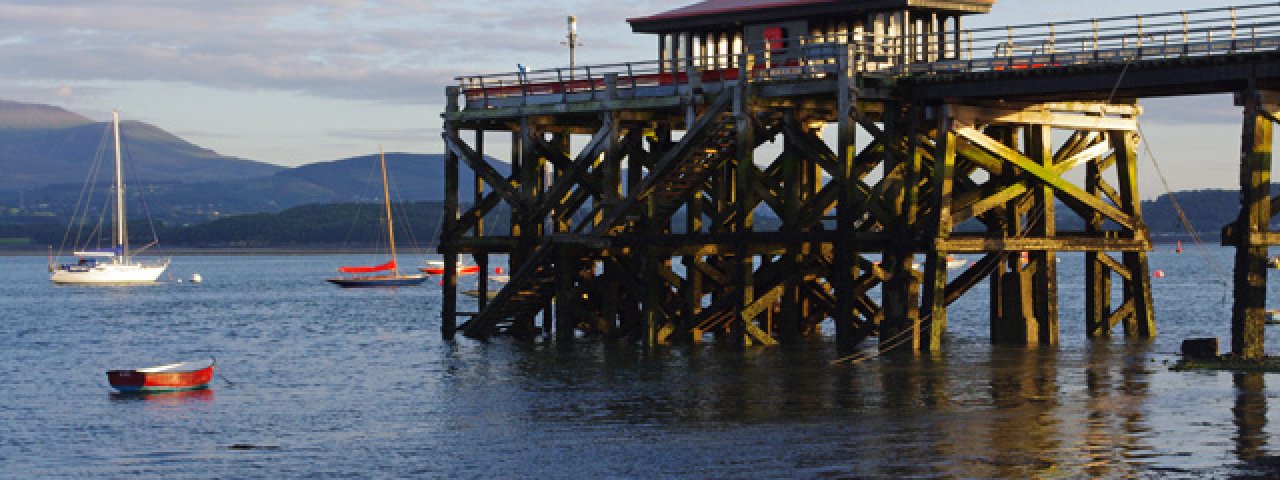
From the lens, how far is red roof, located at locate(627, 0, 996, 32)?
53.0 m

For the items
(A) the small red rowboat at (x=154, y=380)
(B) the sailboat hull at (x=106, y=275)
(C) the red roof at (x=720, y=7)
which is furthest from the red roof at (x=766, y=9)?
(B) the sailboat hull at (x=106, y=275)

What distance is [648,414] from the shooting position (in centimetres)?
3978

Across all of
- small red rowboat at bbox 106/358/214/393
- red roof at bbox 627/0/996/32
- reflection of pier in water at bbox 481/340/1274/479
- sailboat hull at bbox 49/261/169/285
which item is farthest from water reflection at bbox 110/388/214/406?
sailboat hull at bbox 49/261/169/285

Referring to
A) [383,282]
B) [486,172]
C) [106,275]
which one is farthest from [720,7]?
[106,275]

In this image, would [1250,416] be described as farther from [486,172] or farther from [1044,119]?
[486,172]

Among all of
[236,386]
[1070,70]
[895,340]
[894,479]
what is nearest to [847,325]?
[895,340]

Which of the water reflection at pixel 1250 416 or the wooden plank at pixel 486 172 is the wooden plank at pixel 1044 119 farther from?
the wooden plank at pixel 486 172

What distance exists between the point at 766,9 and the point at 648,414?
742 inches

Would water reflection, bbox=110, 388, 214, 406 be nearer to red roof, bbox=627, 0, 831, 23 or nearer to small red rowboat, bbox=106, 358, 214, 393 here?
small red rowboat, bbox=106, 358, 214, 393

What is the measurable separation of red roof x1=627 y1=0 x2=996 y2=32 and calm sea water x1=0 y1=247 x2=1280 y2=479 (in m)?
9.55

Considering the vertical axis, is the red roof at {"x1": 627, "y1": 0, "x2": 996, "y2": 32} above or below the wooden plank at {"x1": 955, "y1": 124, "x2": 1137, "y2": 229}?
above

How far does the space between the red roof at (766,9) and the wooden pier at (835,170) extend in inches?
3.3

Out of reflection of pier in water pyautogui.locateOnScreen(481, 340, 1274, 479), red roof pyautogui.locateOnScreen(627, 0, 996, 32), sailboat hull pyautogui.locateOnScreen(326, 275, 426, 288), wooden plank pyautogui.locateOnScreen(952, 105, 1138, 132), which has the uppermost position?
red roof pyautogui.locateOnScreen(627, 0, 996, 32)

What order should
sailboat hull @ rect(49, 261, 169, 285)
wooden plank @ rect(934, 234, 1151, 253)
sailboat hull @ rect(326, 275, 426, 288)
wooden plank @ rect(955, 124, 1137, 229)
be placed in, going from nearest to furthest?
wooden plank @ rect(934, 234, 1151, 253), wooden plank @ rect(955, 124, 1137, 229), sailboat hull @ rect(326, 275, 426, 288), sailboat hull @ rect(49, 261, 169, 285)
